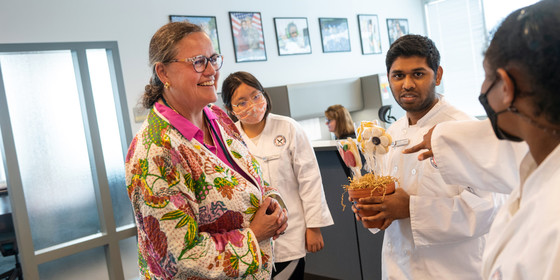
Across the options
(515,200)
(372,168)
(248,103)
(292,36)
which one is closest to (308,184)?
(248,103)

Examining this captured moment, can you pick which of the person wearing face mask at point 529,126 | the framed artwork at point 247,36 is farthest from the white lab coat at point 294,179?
the framed artwork at point 247,36

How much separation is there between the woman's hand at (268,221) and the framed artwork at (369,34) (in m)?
5.27

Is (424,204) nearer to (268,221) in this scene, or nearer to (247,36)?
(268,221)

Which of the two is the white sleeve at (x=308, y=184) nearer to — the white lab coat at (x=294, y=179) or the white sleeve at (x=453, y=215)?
the white lab coat at (x=294, y=179)

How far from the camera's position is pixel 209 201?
3.97 ft

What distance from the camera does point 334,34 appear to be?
5.89m

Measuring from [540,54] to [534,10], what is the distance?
3.0 inches

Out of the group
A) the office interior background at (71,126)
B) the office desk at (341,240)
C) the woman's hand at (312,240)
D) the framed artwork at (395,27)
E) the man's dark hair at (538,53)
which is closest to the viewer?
the man's dark hair at (538,53)

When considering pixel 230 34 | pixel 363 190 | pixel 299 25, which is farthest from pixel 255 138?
pixel 299 25

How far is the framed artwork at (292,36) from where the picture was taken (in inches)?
203

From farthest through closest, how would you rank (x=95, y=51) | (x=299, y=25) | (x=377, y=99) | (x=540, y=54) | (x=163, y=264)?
(x=377, y=99) → (x=299, y=25) → (x=95, y=51) → (x=163, y=264) → (x=540, y=54)

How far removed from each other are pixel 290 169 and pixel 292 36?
3.37m

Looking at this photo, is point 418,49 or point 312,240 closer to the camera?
point 418,49

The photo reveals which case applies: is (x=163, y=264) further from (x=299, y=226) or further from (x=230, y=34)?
(x=230, y=34)
